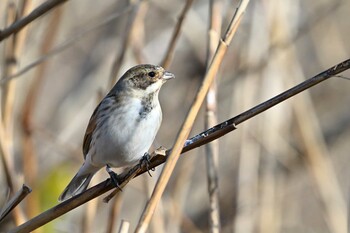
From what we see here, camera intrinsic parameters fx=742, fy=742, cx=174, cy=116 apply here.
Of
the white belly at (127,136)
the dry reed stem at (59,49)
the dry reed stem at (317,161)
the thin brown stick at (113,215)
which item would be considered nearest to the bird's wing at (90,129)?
the white belly at (127,136)

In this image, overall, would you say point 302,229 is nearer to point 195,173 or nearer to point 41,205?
point 195,173

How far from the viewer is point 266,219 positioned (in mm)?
3236

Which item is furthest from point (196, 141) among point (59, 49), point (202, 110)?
point (202, 110)

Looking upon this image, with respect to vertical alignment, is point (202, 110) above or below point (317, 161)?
above

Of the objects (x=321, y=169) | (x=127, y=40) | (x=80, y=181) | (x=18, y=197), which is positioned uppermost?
(x=127, y=40)

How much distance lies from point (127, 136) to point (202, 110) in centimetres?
122

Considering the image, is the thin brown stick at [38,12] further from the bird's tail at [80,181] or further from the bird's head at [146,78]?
the bird's tail at [80,181]

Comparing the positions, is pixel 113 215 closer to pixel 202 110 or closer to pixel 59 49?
pixel 59 49

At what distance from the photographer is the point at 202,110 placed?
3.87m

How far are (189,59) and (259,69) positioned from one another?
0.96 m

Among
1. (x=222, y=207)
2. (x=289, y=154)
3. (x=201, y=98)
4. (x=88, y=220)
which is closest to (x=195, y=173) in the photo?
(x=222, y=207)

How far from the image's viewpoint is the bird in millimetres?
2682

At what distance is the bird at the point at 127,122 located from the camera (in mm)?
2682

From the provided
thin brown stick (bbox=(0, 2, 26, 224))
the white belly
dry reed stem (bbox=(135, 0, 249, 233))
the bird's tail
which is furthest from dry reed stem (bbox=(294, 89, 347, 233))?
dry reed stem (bbox=(135, 0, 249, 233))
